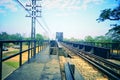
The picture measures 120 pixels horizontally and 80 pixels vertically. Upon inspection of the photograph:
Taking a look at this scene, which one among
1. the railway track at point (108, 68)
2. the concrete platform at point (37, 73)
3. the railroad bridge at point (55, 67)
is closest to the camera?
the railroad bridge at point (55, 67)

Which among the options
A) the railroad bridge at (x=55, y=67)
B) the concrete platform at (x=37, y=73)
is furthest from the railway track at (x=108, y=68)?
the concrete platform at (x=37, y=73)

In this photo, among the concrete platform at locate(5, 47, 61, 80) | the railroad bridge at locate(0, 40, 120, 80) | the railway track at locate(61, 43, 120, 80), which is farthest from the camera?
the railway track at locate(61, 43, 120, 80)

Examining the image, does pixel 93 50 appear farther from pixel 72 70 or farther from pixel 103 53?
pixel 72 70

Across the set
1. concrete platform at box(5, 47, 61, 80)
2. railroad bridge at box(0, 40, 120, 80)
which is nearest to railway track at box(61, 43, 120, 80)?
railroad bridge at box(0, 40, 120, 80)

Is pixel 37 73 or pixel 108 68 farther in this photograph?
pixel 108 68

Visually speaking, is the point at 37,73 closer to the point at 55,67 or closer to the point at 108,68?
the point at 55,67

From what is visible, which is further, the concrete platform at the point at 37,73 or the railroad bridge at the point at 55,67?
the concrete platform at the point at 37,73

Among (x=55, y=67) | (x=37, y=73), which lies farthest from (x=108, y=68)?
(x=37, y=73)

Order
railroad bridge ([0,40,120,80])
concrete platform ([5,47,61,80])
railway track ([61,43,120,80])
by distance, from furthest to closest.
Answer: railway track ([61,43,120,80]) < concrete platform ([5,47,61,80]) < railroad bridge ([0,40,120,80])

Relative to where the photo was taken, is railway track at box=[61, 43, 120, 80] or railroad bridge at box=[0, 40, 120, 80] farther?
railway track at box=[61, 43, 120, 80]

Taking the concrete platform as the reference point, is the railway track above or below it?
below

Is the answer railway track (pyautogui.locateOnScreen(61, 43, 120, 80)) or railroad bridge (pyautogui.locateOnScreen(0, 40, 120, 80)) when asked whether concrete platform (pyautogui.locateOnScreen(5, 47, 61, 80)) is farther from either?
railway track (pyautogui.locateOnScreen(61, 43, 120, 80))

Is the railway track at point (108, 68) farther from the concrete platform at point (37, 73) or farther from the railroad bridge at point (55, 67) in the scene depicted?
the concrete platform at point (37, 73)

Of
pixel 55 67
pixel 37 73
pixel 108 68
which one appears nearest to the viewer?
pixel 37 73
